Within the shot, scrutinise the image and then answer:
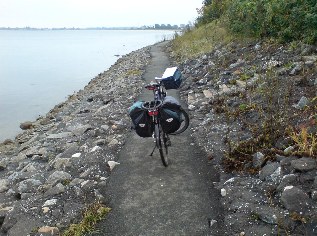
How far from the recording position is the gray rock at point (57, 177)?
23.8 ft

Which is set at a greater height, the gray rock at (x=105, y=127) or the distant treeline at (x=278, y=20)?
the distant treeline at (x=278, y=20)

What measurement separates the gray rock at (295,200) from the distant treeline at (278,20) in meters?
8.51

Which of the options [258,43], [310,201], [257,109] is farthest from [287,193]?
[258,43]

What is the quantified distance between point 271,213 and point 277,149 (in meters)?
1.82

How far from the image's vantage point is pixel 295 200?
527cm

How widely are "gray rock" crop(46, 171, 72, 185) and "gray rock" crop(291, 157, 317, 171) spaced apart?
442cm

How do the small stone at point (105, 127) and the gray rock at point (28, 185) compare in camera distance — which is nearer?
the gray rock at point (28, 185)

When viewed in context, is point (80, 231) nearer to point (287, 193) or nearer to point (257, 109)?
point (287, 193)

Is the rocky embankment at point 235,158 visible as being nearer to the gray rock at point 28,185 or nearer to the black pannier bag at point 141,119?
the gray rock at point 28,185

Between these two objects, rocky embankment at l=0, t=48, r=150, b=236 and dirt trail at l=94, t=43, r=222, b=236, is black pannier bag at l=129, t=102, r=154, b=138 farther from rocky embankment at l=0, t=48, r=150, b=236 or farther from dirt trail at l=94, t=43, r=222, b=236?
rocky embankment at l=0, t=48, r=150, b=236

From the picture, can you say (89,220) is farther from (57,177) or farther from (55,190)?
(57,177)

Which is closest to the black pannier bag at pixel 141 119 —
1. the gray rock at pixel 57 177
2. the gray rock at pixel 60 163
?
the gray rock at pixel 57 177

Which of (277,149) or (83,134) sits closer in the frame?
(277,149)

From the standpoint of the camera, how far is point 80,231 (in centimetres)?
549
